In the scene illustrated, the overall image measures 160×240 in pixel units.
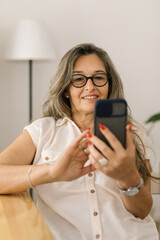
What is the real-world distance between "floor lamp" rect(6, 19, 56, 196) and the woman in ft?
4.14

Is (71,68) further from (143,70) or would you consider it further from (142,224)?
(143,70)

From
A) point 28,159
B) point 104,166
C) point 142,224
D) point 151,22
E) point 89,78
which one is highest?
point 151,22

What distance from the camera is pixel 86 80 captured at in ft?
5.06

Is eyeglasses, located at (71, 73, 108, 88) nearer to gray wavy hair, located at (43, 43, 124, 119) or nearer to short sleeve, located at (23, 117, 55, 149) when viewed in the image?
gray wavy hair, located at (43, 43, 124, 119)

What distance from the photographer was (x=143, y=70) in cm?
345

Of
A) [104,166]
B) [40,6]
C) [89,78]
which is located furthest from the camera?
[40,6]

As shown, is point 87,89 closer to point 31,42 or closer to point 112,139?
point 112,139

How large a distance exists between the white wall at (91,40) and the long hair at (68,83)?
5.31 ft

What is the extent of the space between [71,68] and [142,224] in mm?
633

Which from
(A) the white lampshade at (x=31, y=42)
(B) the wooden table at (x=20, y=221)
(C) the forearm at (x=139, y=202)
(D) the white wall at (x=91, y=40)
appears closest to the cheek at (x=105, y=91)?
(C) the forearm at (x=139, y=202)

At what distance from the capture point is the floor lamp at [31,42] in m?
2.92

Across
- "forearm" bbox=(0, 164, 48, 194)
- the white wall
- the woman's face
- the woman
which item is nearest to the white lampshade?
the white wall

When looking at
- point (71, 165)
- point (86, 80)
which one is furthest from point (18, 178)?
point (86, 80)

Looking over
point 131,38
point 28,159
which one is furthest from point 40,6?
point 28,159
